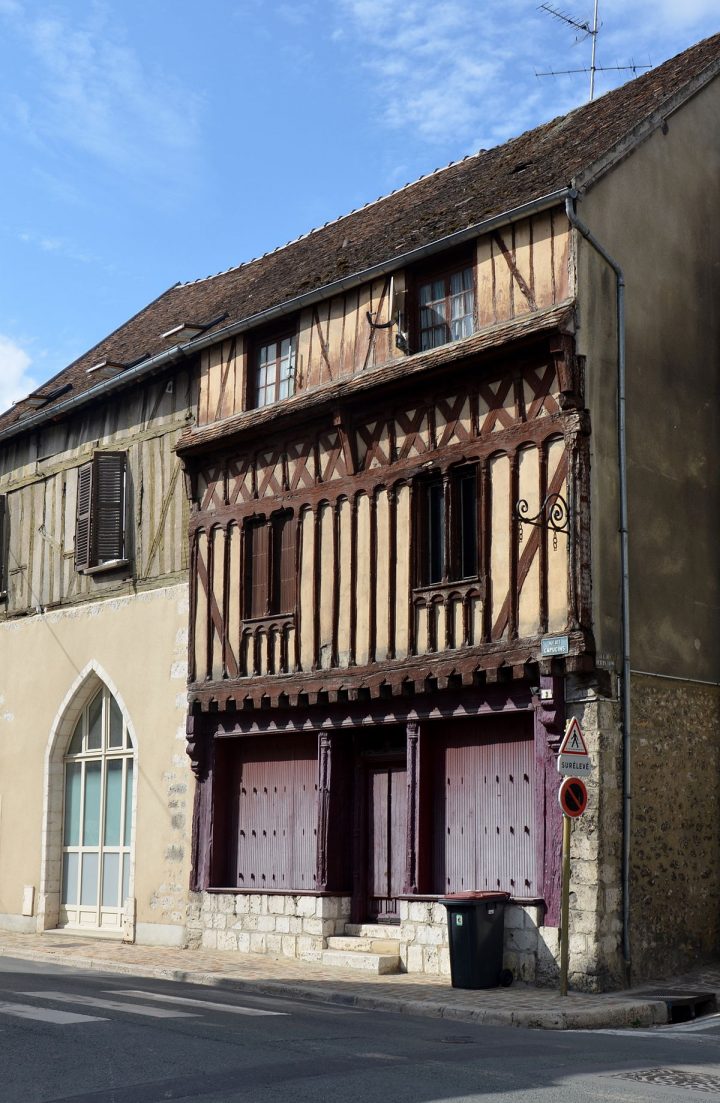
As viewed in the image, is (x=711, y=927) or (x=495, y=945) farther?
(x=711, y=927)

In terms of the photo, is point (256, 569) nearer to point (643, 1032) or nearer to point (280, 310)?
point (280, 310)

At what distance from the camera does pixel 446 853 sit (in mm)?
13664

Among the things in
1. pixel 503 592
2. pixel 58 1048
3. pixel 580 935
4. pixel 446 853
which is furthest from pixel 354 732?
pixel 58 1048

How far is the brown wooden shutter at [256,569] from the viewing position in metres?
15.9

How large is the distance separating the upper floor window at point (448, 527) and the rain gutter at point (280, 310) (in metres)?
2.30

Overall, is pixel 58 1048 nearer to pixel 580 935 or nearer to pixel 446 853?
pixel 580 935

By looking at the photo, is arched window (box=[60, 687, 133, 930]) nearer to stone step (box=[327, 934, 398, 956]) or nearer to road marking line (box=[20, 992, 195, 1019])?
stone step (box=[327, 934, 398, 956])

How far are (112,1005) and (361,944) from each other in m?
4.47

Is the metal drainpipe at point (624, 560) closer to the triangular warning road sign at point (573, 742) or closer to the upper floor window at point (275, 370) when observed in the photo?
the triangular warning road sign at point (573, 742)

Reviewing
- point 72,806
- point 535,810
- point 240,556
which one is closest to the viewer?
point 535,810

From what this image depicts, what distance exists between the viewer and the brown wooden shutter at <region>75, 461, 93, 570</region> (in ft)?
61.1

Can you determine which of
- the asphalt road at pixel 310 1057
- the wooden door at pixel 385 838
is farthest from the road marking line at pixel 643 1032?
the wooden door at pixel 385 838

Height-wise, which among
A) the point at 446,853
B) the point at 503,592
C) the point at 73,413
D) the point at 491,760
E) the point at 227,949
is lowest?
the point at 227,949

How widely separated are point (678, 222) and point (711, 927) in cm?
713
